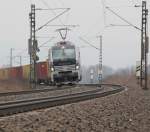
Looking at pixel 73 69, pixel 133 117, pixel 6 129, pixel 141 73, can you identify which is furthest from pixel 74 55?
pixel 6 129

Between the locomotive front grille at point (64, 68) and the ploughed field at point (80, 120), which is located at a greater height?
the locomotive front grille at point (64, 68)

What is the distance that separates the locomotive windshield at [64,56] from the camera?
39906 millimetres

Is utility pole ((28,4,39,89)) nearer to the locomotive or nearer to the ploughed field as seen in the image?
the locomotive

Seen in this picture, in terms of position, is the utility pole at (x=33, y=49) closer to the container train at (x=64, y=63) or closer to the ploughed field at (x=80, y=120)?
the container train at (x=64, y=63)

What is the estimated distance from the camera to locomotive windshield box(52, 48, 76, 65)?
131 feet

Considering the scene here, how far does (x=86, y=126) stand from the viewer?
13.1 metres

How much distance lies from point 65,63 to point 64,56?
1.81 feet

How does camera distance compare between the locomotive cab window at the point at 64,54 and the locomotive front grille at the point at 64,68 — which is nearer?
the locomotive front grille at the point at 64,68

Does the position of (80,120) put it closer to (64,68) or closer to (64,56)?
(64,68)

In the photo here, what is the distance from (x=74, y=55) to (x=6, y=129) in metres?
29.0

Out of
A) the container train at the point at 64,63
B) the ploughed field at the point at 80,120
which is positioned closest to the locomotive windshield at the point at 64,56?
the container train at the point at 64,63

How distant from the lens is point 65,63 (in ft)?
132

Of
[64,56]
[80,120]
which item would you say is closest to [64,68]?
[64,56]

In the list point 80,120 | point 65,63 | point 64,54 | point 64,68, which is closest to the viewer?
point 80,120
